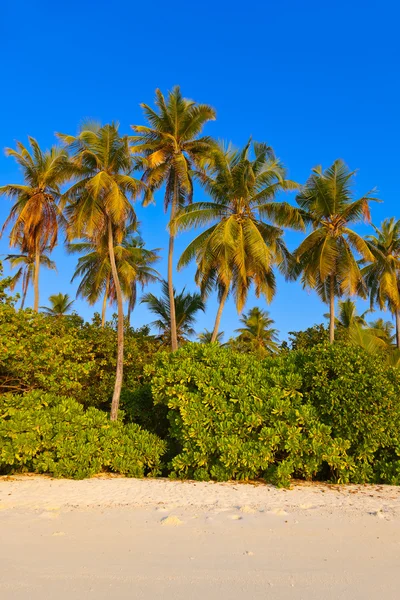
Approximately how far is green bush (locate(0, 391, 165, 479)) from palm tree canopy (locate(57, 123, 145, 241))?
7550mm

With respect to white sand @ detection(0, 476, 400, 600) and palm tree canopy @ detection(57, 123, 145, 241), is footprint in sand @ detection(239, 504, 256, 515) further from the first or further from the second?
palm tree canopy @ detection(57, 123, 145, 241)

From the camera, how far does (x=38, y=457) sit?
1031 cm

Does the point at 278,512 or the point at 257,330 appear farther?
the point at 257,330

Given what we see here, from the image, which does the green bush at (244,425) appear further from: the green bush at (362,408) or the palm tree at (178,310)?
the palm tree at (178,310)

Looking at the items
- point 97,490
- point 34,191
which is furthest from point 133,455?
point 34,191

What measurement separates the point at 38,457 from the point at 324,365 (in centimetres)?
655

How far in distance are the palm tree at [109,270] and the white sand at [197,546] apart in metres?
18.6

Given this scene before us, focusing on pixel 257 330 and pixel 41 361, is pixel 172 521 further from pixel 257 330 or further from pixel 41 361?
pixel 257 330

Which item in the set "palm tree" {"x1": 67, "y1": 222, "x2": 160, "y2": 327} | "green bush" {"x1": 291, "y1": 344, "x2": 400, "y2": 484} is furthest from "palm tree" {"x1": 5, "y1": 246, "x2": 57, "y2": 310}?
"green bush" {"x1": 291, "y1": 344, "x2": 400, "y2": 484}

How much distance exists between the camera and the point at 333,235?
21.2m

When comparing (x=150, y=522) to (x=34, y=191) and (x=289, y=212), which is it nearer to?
(x=289, y=212)

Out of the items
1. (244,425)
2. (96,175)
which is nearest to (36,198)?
(96,175)

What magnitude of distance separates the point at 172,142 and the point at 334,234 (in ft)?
26.8

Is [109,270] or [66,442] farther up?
[109,270]
